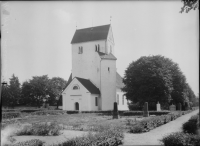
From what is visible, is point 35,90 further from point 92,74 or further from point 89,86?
point 92,74

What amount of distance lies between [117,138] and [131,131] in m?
3.80

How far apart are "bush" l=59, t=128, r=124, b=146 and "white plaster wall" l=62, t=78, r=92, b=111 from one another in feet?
82.9

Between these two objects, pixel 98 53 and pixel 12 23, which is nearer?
pixel 12 23

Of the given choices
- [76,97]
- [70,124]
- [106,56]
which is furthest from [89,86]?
[70,124]

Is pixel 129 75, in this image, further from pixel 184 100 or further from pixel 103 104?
pixel 184 100

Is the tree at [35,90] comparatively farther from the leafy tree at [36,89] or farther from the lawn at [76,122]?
the lawn at [76,122]

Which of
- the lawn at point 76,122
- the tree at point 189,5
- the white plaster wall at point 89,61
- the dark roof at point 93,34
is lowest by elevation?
the lawn at point 76,122

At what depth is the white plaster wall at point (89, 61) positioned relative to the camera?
3309cm

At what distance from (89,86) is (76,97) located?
2.97 m

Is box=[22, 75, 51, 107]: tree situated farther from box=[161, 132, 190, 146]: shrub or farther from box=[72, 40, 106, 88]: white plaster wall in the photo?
box=[72, 40, 106, 88]: white plaster wall

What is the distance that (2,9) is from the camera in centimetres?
645

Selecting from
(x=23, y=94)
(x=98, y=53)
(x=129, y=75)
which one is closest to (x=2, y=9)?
(x=23, y=94)

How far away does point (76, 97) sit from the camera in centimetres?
3547

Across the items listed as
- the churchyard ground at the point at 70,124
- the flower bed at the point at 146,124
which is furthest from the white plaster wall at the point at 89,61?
the flower bed at the point at 146,124
